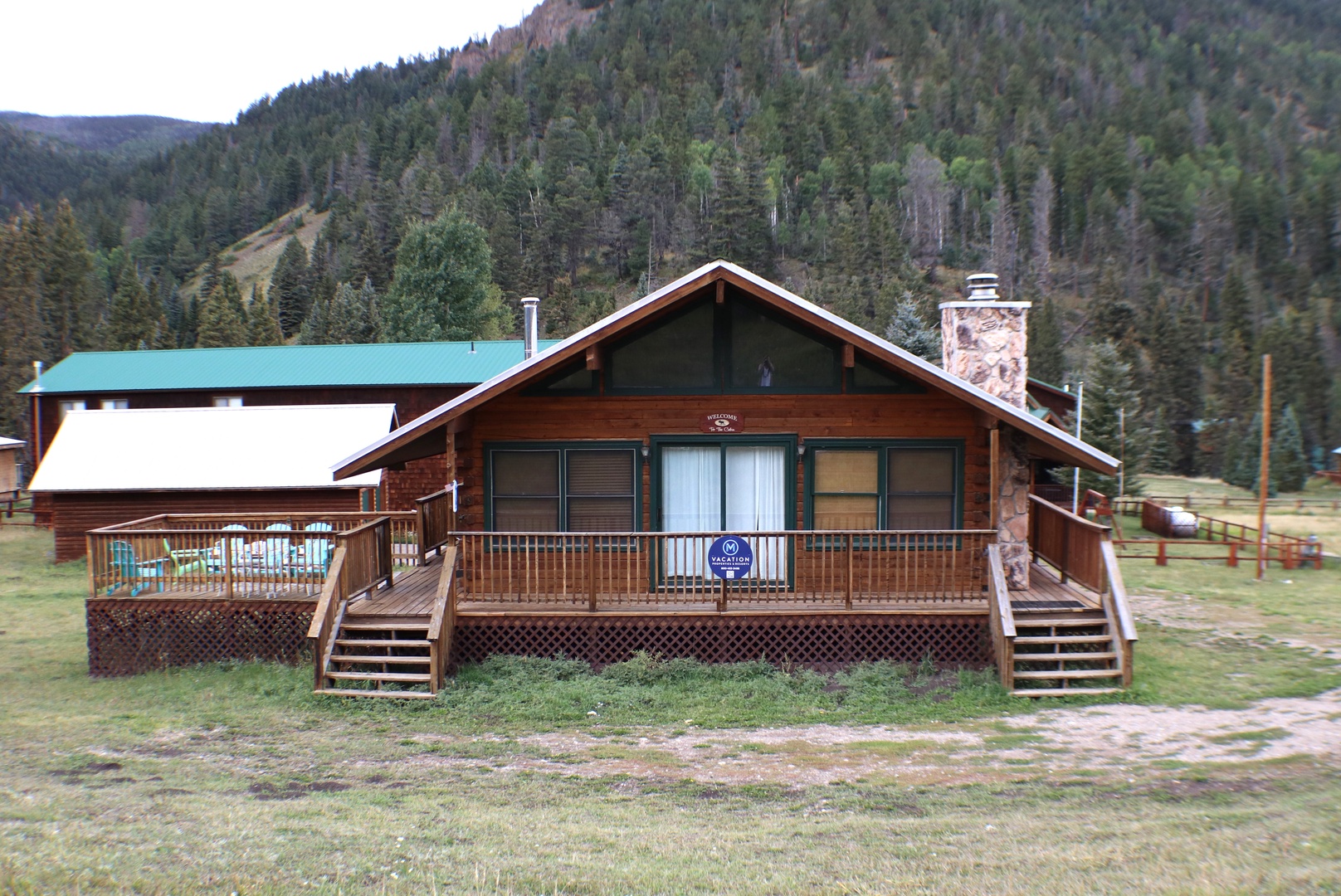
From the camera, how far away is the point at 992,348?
46.5ft

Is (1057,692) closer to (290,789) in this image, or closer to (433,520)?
(290,789)

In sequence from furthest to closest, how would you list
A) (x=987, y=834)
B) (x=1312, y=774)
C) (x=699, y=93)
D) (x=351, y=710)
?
(x=699, y=93) → (x=351, y=710) → (x=1312, y=774) → (x=987, y=834)

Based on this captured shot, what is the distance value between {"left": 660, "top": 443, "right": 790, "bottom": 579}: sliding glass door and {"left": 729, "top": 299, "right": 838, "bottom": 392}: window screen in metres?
0.91

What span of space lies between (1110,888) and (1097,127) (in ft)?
557

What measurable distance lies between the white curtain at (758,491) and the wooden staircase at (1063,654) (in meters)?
3.20

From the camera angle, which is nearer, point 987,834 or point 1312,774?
point 987,834

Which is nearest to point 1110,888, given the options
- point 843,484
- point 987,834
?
point 987,834

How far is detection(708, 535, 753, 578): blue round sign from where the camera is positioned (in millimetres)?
12648

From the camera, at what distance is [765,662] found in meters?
12.5

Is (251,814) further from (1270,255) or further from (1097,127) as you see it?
(1097,127)

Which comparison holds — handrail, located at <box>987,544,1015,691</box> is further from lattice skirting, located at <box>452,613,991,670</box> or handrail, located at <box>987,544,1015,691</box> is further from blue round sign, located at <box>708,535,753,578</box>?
blue round sign, located at <box>708,535,753,578</box>

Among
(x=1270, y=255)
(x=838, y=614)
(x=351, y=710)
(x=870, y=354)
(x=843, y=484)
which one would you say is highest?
(x=1270, y=255)

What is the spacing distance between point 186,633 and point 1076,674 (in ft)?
37.6

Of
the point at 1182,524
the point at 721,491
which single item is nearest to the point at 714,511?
the point at 721,491
